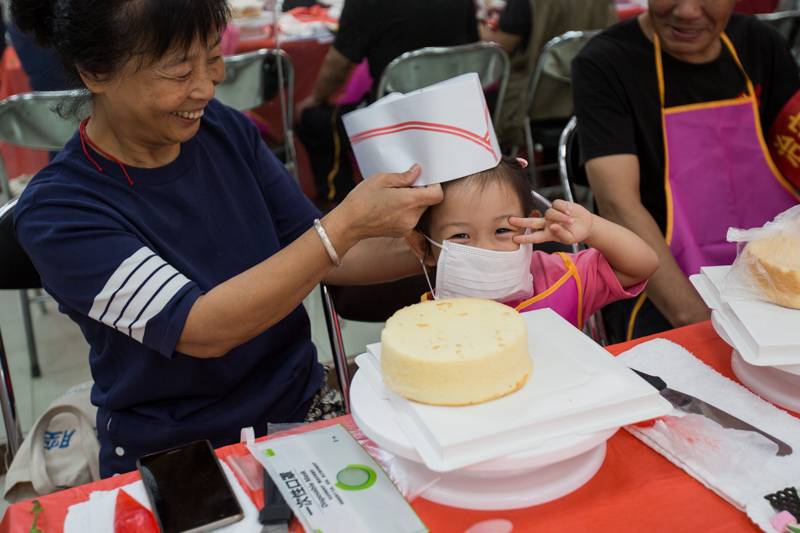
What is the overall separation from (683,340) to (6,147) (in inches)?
150

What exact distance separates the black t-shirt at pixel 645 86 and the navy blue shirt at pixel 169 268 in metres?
0.73

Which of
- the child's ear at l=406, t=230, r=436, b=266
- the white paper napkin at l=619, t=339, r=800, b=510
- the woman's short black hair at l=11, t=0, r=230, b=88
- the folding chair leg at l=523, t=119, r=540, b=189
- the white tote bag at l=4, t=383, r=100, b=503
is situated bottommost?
the folding chair leg at l=523, t=119, r=540, b=189

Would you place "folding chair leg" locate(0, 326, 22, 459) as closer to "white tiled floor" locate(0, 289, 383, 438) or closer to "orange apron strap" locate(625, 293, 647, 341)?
"white tiled floor" locate(0, 289, 383, 438)

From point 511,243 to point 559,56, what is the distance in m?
2.28

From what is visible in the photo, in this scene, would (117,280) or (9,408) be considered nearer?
(117,280)

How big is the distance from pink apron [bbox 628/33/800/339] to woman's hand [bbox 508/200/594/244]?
0.59 m

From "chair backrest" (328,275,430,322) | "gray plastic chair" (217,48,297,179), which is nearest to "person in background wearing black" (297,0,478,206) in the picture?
"gray plastic chair" (217,48,297,179)

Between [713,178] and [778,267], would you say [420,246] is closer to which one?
[778,267]

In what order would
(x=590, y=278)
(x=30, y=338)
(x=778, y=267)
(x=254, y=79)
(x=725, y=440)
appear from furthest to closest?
1. (x=254, y=79)
2. (x=30, y=338)
3. (x=590, y=278)
4. (x=778, y=267)
5. (x=725, y=440)

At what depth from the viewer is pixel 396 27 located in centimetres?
339

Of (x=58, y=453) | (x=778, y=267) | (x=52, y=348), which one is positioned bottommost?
(x=52, y=348)

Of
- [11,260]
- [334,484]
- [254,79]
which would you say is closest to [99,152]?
Answer: [11,260]

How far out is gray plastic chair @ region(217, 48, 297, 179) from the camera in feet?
9.95

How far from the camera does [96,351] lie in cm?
141
